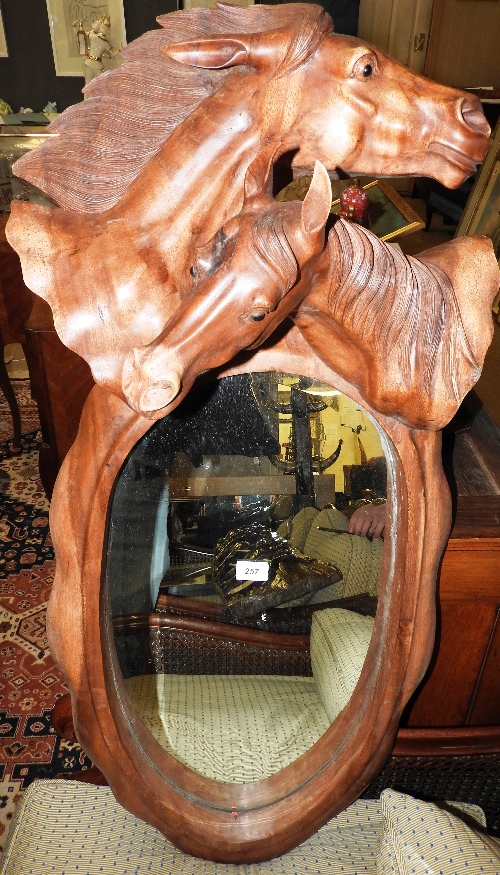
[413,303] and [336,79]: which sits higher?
[336,79]

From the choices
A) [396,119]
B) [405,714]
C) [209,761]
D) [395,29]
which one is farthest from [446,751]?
[395,29]

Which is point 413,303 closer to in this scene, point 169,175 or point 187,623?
point 169,175

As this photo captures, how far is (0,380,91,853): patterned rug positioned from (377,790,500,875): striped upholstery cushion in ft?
2.83

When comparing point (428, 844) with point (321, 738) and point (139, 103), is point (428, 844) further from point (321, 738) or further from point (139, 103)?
point (139, 103)

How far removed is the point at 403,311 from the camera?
0.57m

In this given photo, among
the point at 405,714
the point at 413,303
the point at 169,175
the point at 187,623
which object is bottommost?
the point at 405,714

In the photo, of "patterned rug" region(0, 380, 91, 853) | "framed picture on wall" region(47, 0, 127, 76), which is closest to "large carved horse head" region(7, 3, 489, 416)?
"patterned rug" region(0, 380, 91, 853)

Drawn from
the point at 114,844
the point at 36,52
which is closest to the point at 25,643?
the point at 114,844

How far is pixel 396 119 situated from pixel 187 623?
602 millimetres

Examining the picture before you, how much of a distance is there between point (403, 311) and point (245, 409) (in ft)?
0.64

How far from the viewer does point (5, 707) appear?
1524 millimetres

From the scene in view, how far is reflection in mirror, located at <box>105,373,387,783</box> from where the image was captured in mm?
699

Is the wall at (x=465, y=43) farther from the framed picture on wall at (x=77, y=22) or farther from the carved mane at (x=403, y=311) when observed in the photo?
the carved mane at (x=403, y=311)

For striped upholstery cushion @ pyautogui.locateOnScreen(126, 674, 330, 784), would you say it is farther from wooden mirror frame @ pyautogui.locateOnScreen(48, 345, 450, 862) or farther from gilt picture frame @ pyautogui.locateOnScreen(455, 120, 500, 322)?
gilt picture frame @ pyautogui.locateOnScreen(455, 120, 500, 322)
